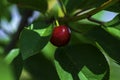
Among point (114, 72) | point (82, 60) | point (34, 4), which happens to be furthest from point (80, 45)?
point (114, 72)

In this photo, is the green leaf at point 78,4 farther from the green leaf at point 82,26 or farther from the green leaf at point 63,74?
the green leaf at point 63,74

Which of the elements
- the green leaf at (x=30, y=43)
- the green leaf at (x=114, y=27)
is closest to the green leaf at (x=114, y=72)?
the green leaf at (x=114, y=27)

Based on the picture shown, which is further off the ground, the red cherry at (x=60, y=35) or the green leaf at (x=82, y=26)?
the red cherry at (x=60, y=35)

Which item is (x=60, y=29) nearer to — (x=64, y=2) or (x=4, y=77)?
(x=64, y=2)

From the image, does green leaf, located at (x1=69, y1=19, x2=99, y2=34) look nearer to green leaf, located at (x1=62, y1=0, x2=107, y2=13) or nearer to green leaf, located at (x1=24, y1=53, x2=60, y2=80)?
green leaf, located at (x1=62, y1=0, x2=107, y2=13)

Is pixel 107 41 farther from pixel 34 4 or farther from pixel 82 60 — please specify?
pixel 34 4

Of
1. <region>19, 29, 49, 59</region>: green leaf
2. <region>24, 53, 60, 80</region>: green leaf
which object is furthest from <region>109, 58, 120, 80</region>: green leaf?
<region>19, 29, 49, 59</region>: green leaf
